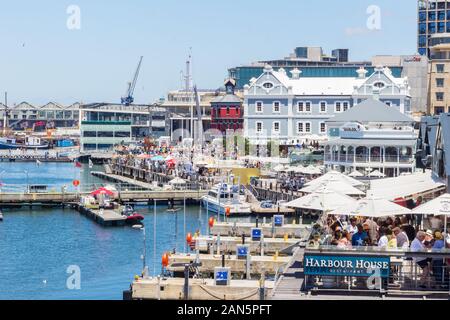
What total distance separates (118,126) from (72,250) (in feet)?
342

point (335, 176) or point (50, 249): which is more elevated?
point (335, 176)

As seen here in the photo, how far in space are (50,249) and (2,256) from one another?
110 inches

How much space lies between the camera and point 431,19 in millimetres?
132375

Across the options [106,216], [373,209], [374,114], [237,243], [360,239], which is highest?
[374,114]

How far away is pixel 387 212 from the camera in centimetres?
2108

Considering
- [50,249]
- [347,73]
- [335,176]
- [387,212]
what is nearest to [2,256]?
[50,249]

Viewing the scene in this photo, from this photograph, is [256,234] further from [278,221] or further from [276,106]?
[276,106]

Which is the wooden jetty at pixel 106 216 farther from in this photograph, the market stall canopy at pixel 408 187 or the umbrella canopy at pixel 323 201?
the market stall canopy at pixel 408 187

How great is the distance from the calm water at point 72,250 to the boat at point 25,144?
4356 inches

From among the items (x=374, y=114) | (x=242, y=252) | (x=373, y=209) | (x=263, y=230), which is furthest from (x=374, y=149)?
(x=373, y=209)

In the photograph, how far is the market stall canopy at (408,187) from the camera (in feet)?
78.6

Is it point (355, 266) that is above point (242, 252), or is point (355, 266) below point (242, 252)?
above

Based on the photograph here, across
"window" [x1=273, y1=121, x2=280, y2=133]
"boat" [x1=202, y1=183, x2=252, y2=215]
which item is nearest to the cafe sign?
"boat" [x1=202, y1=183, x2=252, y2=215]

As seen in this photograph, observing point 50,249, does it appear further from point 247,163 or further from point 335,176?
point 247,163
